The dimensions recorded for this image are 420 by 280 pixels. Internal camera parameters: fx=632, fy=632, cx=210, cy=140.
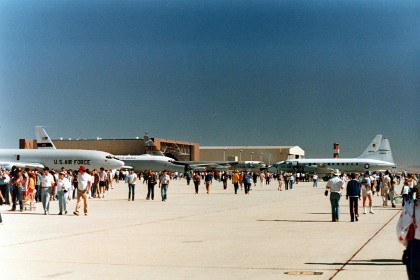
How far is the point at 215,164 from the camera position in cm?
11450

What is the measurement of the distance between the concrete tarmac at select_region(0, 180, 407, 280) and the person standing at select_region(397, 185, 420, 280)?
9.89 feet

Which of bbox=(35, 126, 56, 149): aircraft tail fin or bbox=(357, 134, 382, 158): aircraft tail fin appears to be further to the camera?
bbox=(357, 134, 382, 158): aircraft tail fin

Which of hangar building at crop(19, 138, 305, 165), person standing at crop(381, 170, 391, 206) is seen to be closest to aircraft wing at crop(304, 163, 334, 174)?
hangar building at crop(19, 138, 305, 165)

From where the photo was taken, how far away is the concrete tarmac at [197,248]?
9.91m

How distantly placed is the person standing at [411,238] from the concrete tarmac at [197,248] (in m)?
3.01

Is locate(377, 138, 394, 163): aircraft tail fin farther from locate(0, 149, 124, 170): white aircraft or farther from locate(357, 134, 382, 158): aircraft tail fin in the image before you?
locate(0, 149, 124, 170): white aircraft

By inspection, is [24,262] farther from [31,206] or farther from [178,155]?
[178,155]

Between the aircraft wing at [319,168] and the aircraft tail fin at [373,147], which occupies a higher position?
the aircraft tail fin at [373,147]

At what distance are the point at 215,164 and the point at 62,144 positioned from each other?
3691 cm

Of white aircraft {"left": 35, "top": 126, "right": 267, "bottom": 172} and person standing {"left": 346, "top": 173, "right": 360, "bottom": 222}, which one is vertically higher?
white aircraft {"left": 35, "top": 126, "right": 267, "bottom": 172}

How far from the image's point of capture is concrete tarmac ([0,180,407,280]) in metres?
9.91

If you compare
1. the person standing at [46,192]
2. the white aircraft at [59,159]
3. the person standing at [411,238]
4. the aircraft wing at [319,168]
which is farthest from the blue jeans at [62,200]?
the aircraft wing at [319,168]

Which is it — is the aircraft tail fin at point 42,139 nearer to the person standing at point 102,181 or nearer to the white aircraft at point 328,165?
the white aircraft at point 328,165

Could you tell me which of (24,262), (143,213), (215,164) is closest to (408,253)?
(24,262)
